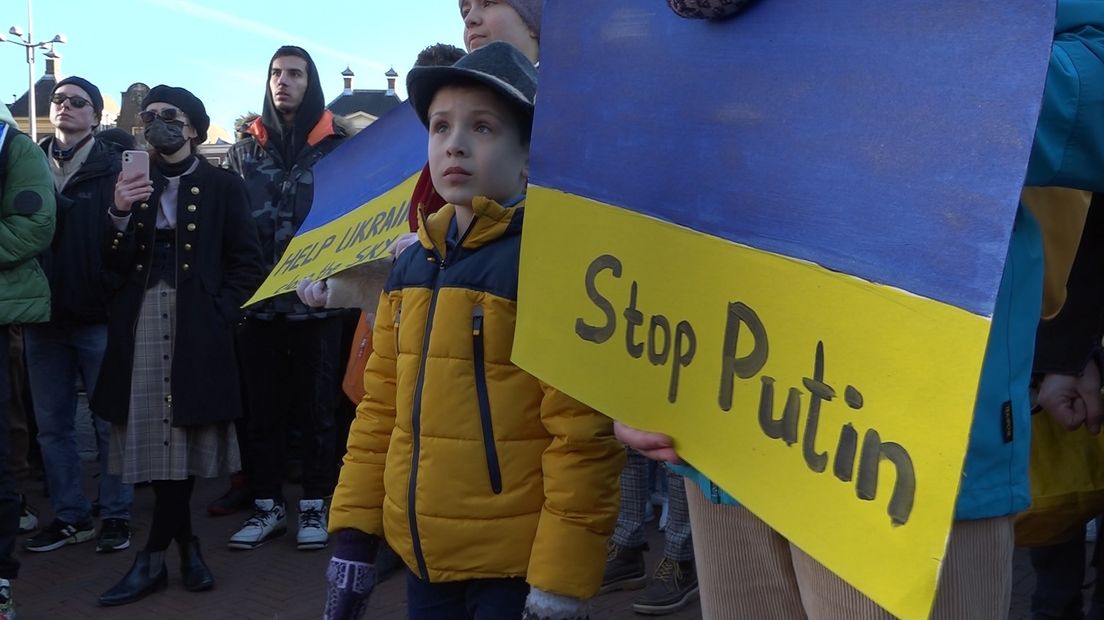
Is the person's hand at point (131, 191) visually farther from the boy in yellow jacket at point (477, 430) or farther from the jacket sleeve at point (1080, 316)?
the jacket sleeve at point (1080, 316)

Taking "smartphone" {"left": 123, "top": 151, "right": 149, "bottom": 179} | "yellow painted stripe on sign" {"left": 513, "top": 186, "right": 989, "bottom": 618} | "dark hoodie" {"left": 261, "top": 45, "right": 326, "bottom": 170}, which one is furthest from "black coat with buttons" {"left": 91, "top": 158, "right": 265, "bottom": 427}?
"yellow painted stripe on sign" {"left": 513, "top": 186, "right": 989, "bottom": 618}

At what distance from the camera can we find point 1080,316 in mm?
1771

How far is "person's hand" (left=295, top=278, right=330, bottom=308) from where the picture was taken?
98.0 inches

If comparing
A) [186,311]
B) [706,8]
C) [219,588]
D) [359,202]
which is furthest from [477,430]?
[219,588]

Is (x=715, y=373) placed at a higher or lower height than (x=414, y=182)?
lower

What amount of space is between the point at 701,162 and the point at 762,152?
0.12m

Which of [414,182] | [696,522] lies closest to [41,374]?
[414,182]

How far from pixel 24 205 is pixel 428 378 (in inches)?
112

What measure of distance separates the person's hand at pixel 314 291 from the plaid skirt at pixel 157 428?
1469 millimetres

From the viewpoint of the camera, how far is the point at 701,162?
4.17ft

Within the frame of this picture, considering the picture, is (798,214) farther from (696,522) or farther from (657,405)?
(696,522)

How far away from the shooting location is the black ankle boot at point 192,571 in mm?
3910

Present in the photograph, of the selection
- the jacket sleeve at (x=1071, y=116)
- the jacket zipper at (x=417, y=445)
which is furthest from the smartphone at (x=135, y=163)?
the jacket sleeve at (x=1071, y=116)

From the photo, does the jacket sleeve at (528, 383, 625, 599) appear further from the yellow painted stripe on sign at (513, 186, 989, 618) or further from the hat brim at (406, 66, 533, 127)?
the hat brim at (406, 66, 533, 127)
